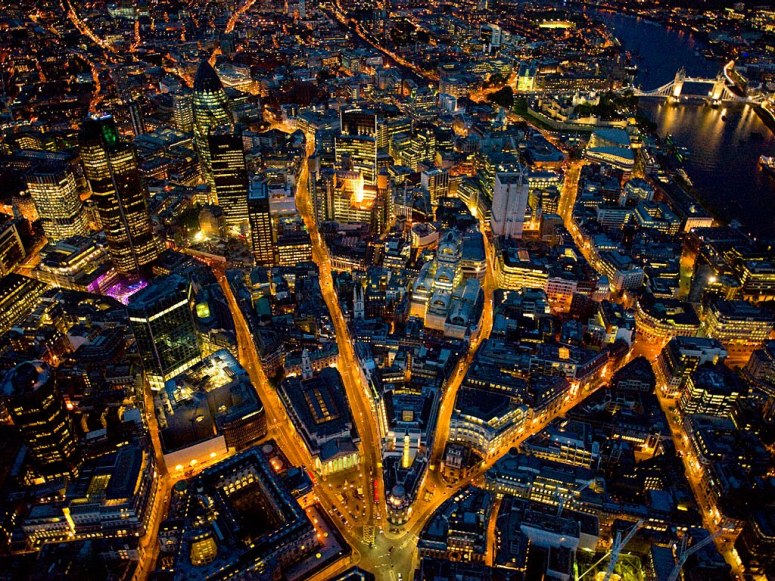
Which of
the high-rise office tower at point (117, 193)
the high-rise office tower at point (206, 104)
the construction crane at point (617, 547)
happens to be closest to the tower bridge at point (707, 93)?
the high-rise office tower at point (206, 104)

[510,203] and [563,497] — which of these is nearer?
[563,497]

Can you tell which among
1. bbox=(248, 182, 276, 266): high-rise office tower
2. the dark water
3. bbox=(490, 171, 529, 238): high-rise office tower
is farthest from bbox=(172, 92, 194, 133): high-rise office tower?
the dark water

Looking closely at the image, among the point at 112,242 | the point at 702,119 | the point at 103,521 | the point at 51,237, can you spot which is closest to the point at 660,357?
the point at 103,521

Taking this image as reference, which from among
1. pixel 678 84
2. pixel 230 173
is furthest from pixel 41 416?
pixel 678 84

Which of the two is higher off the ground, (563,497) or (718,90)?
(718,90)

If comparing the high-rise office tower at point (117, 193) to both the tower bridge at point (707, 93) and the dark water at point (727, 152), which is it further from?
the tower bridge at point (707, 93)

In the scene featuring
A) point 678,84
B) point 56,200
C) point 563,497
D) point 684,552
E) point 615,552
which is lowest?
point 563,497

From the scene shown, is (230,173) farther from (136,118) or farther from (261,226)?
(136,118)
